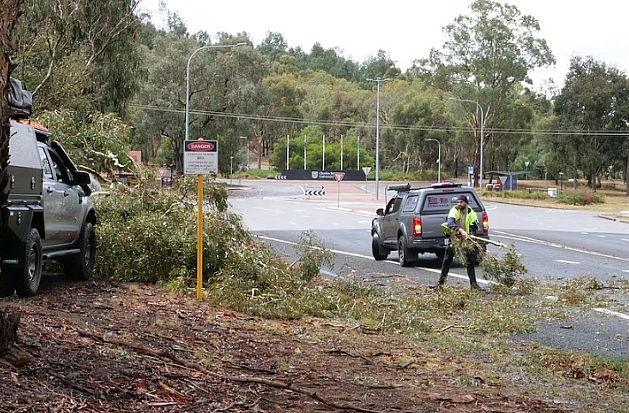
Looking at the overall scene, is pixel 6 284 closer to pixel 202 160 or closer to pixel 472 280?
pixel 202 160

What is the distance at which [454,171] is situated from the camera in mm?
127875

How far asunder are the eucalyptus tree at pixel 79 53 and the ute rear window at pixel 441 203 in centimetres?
1144

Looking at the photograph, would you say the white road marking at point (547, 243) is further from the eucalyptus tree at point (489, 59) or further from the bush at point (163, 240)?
the eucalyptus tree at point (489, 59)

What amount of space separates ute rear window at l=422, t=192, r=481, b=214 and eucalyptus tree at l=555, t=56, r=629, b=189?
7028cm

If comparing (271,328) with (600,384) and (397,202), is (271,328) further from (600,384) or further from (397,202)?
(397,202)

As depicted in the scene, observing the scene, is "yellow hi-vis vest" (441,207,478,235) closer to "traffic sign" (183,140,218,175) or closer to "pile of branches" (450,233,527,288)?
"pile of branches" (450,233,527,288)

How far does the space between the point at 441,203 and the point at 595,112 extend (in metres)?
71.1

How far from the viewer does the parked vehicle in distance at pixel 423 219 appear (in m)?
18.8

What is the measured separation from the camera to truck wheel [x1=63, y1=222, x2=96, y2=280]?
39.9 feet

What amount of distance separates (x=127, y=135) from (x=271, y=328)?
11416 mm

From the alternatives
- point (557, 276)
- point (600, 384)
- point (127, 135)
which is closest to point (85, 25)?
point (127, 135)

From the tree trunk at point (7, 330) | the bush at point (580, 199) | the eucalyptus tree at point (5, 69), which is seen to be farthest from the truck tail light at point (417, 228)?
→ the bush at point (580, 199)

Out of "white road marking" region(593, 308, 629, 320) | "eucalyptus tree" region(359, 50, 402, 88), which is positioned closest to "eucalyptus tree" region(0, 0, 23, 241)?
"white road marking" region(593, 308, 629, 320)

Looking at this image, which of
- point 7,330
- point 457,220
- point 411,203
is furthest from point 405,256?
point 7,330
